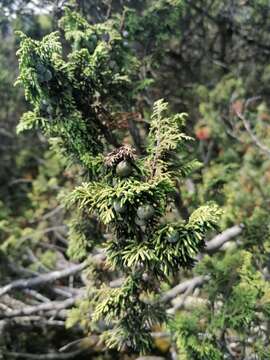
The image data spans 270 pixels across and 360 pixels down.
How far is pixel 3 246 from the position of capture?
5.03 metres

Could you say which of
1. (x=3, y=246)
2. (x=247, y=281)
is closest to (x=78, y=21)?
(x=247, y=281)

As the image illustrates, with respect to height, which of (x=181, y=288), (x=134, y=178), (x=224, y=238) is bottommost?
(x=181, y=288)

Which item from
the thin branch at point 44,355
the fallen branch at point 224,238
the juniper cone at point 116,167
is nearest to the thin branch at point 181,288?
the fallen branch at point 224,238

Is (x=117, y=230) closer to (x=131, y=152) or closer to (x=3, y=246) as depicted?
(x=131, y=152)

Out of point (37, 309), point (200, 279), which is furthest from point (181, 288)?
point (37, 309)

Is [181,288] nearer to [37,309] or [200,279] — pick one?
[200,279]

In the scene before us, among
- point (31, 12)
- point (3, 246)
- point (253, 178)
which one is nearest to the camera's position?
point (31, 12)

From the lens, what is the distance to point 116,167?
213cm

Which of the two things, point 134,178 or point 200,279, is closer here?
point 134,178

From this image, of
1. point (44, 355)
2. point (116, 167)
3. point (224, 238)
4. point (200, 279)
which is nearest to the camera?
point (116, 167)

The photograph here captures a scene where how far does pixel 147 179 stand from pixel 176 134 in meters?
0.32

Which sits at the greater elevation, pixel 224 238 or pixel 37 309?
pixel 224 238

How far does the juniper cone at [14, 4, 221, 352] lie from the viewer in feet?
6.95

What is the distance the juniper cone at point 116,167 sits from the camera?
6.95 ft
